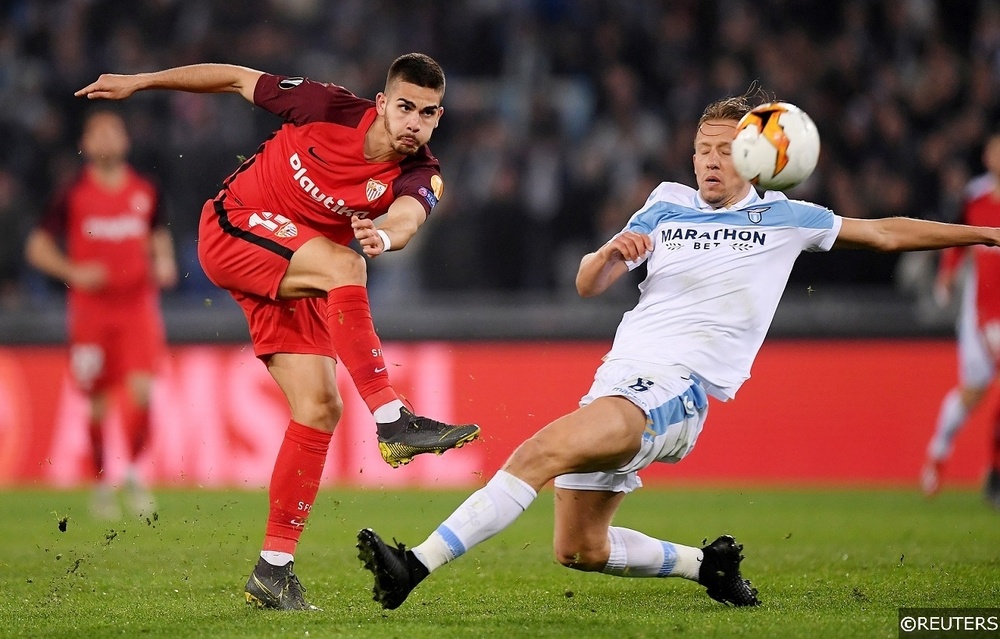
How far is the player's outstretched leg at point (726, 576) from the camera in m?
5.88

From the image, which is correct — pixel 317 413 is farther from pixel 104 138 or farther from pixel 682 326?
pixel 104 138

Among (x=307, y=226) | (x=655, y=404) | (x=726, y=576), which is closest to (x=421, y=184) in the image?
(x=307, y=226)

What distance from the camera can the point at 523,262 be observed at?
46.0 ft

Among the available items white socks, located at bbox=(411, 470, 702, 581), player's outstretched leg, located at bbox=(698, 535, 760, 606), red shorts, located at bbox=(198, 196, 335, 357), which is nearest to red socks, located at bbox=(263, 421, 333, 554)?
red shorts, located at bbox=(198, 196, 335, 357)

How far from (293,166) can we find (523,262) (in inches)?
318

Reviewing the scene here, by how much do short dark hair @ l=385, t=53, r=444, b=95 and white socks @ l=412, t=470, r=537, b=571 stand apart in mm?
1792

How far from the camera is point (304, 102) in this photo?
240 inches

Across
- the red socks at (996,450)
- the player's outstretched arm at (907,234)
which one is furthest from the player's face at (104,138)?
the red socks at (996,450)

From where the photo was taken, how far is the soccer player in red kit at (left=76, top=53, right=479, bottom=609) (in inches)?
225

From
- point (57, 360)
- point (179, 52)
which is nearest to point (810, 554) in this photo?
point (57, 360)

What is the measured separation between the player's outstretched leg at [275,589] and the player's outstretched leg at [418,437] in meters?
0.81

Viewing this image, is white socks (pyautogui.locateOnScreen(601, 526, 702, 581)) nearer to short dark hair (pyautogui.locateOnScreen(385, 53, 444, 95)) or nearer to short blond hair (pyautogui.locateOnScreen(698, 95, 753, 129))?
short blond hair (pyautogui.locateOnScreen(698, 95, 753, 129))

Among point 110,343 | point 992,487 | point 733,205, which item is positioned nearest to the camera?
point 733,205

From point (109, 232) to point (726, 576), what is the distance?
24.3 ft
